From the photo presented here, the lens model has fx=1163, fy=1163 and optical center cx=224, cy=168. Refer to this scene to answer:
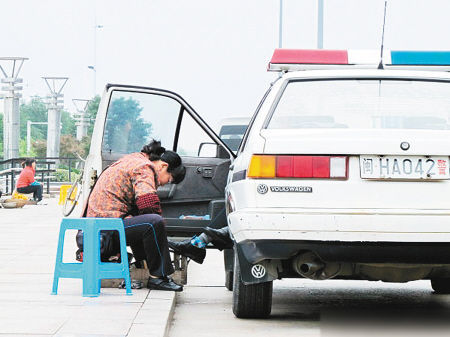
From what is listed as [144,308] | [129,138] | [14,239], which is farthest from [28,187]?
[144,308]

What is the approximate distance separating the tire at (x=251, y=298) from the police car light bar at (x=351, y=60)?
1469mm

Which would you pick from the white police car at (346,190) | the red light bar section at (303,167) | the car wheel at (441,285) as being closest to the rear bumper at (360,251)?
the white police car at (346,190)

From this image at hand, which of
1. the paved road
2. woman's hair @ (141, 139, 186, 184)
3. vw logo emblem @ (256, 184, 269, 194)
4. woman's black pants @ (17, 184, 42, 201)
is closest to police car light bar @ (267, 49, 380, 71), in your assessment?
woman's hair @ (141, 139, 186, 184)

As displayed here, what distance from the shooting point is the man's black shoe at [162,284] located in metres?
9.23

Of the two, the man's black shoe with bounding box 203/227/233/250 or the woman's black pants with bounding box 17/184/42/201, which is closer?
the man's black shoe with bounding box 203/227/233/250

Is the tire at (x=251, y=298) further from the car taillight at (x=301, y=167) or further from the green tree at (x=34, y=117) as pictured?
the green tree at (x=34, y=117)

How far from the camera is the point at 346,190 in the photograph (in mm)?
7031

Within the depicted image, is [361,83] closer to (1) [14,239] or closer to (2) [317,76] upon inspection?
(2) [317,76]

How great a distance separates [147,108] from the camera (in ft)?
33.5

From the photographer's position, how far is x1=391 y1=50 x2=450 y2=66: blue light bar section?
8438 millimetres

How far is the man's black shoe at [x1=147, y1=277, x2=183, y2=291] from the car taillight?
230 centimetres

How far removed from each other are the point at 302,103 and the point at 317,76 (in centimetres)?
31

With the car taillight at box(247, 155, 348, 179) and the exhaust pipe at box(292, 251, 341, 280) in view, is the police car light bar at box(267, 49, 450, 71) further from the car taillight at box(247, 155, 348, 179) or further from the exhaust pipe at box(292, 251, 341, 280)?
the exhaust pipe at box(292, 251, 341, 280)

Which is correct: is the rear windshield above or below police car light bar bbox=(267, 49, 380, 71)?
below
